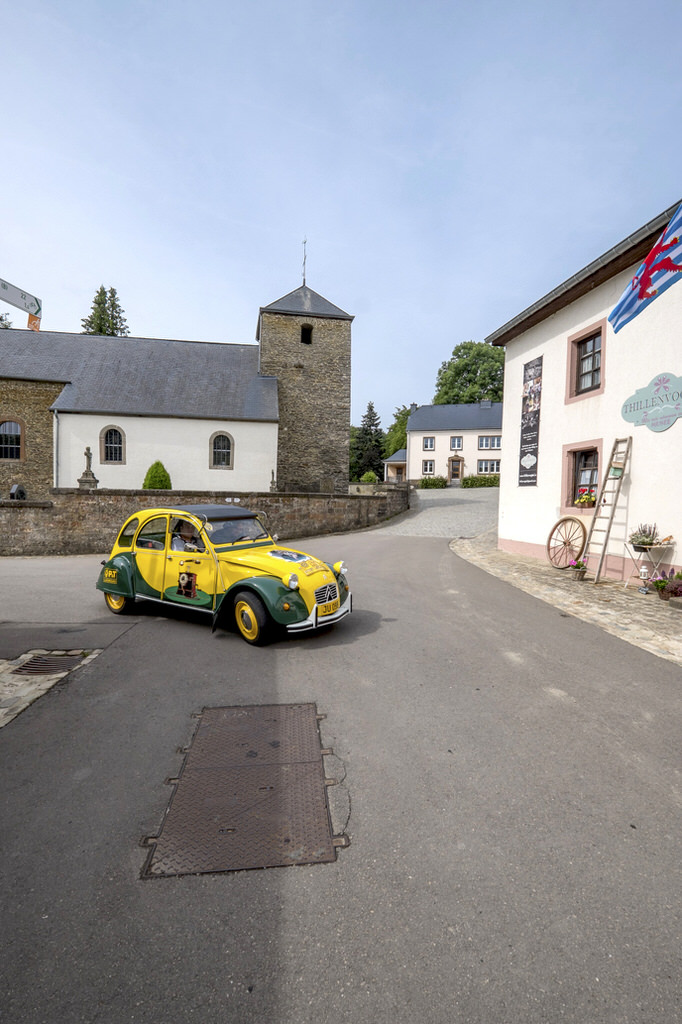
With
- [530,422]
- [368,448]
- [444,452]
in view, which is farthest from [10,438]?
[368,448]

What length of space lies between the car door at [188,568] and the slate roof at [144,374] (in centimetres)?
2083

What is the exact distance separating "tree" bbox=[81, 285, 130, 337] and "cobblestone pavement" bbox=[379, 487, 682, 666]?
52.1 m

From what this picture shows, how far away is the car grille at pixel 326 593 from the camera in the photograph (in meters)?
6.19

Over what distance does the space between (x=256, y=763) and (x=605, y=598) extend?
7591 mm

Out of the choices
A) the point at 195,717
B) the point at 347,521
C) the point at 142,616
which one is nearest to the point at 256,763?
the point at 195,717

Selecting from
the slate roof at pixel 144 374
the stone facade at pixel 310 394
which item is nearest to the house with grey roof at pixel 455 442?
the stone facade at pixel 310 394

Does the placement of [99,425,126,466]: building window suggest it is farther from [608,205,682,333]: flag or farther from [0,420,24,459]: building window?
[608,205,682,333]: flag

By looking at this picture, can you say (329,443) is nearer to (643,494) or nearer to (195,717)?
(643,494)

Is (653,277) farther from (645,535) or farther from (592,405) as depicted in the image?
(645,535)

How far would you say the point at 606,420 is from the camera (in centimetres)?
1111

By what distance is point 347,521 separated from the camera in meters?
21.0

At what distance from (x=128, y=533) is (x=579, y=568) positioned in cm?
897

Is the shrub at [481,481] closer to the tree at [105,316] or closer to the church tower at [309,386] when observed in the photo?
the church tower at [309,386]

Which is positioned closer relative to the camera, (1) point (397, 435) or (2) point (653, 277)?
(2) point (653, 277)
